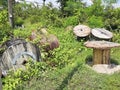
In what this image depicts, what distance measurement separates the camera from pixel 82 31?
10531 mm

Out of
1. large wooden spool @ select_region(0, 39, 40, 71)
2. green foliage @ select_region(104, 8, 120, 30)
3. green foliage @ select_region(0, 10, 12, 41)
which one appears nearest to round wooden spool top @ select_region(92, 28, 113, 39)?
green foliage @ select_region(104, 8, 120, 30)

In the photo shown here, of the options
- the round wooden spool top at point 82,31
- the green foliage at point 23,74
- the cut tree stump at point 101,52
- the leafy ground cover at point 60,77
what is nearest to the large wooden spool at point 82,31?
the round wooden spool top at point 82,31

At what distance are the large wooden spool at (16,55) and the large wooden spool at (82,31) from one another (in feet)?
12.1

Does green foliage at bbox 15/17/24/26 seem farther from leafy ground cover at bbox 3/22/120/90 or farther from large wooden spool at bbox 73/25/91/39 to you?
leafy ground cover at bbox 3/22/120/90

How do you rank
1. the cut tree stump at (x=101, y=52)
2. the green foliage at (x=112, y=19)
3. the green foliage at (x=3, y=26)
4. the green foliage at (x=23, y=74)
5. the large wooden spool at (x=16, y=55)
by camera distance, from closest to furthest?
the green foliage at (x=23, y=74)
the large wooden spool at (x=16, y=55)
the cut tree stump at (x=101, y=52)
the green foliage at (x=3, y=26)
the green foliage at (x=112, y=19)

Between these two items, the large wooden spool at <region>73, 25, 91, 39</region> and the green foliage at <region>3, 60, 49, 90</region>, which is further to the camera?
the large wooden spool at <region>73, 25, 91, 39</region>

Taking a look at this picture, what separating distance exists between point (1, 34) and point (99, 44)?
2.85 meters

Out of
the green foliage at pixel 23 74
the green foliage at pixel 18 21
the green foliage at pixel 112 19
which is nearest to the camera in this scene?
the green foliage at pixel 23 74

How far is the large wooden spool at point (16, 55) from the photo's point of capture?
6699 millimetres

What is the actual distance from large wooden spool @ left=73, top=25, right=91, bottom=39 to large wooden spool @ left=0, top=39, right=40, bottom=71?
3.70m

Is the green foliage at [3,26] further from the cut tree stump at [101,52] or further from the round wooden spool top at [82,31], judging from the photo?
the round wooden spool top at [82,31]

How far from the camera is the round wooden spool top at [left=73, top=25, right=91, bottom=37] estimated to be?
33.9 ft

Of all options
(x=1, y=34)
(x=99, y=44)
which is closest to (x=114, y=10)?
(x=99, y=44)

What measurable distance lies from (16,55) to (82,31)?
433cm
